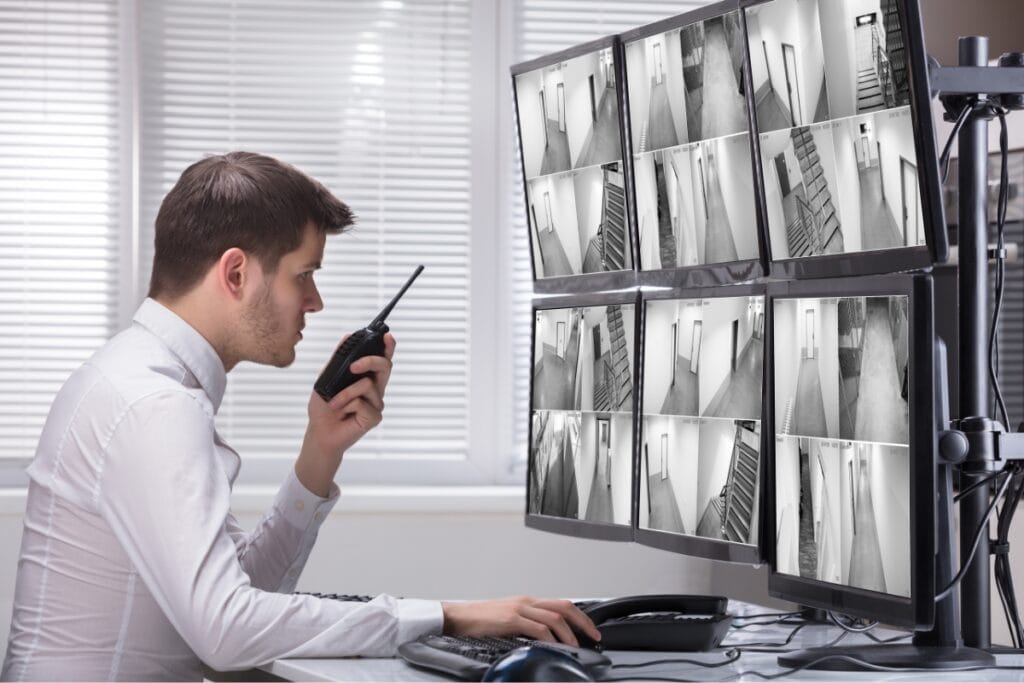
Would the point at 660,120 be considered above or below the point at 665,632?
above

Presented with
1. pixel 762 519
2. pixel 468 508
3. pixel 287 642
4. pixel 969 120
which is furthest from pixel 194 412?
pixel 468 508

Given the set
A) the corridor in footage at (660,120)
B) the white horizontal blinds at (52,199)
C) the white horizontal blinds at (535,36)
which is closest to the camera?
the corridor in footage at (660,120)

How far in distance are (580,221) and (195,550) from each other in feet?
2.57

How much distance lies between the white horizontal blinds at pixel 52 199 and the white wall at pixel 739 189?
1.89 meters

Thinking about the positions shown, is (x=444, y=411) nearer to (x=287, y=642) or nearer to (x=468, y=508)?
(x=468, y=508)

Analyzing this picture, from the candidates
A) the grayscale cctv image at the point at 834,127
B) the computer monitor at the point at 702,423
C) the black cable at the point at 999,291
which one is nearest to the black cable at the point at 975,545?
the black cable at the point at 999,291

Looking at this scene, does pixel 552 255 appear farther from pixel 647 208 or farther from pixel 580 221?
pixel 647 208

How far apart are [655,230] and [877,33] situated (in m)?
0.43

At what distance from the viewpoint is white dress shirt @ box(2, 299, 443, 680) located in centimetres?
117

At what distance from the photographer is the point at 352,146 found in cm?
291

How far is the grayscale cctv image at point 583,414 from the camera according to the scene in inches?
61.6

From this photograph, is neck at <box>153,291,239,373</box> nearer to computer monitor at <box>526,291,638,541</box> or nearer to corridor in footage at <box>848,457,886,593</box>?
computer monitor at <box>526,291,638,541</box>

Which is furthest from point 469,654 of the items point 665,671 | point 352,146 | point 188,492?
point 352,146

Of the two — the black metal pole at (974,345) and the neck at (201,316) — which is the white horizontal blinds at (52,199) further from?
the black metal pole at (974,345)
